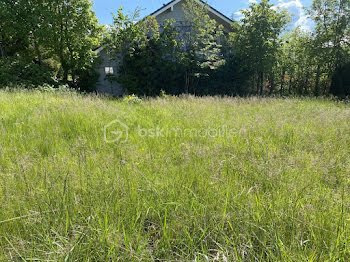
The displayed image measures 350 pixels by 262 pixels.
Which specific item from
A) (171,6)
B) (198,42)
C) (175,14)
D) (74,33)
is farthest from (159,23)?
(74,33)

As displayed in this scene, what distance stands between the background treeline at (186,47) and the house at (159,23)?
0.98 meters

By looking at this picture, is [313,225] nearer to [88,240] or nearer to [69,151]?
[88,240]

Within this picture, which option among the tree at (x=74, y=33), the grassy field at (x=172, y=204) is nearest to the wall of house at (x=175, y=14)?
the tree at (x=74, y=33)

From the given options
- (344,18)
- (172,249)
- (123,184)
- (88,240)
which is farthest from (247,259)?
(344,18)

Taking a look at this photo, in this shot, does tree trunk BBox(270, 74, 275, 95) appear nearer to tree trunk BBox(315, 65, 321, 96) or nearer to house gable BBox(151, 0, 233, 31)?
tree trunk BBox(315, 65, 321, 96)

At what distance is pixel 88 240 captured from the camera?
132cm

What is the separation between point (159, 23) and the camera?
14094mm

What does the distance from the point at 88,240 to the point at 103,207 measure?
0.32 metres

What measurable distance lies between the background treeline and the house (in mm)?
981

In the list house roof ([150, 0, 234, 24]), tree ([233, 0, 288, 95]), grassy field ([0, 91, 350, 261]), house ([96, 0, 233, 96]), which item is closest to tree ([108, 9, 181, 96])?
house ([96, 0, 233, 96])

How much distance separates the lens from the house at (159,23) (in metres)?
13.2

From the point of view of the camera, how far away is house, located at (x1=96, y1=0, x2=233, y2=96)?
13180mm

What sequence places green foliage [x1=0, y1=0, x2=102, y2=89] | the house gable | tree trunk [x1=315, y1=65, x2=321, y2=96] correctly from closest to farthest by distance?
green foliage [x1=0, y1=0, x2=102, y2=89] < tree trunk [x1=315, y1=65, x2=321, y2=96] < the house gable

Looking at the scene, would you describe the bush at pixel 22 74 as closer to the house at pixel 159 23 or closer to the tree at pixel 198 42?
the house at pixel 159 23
